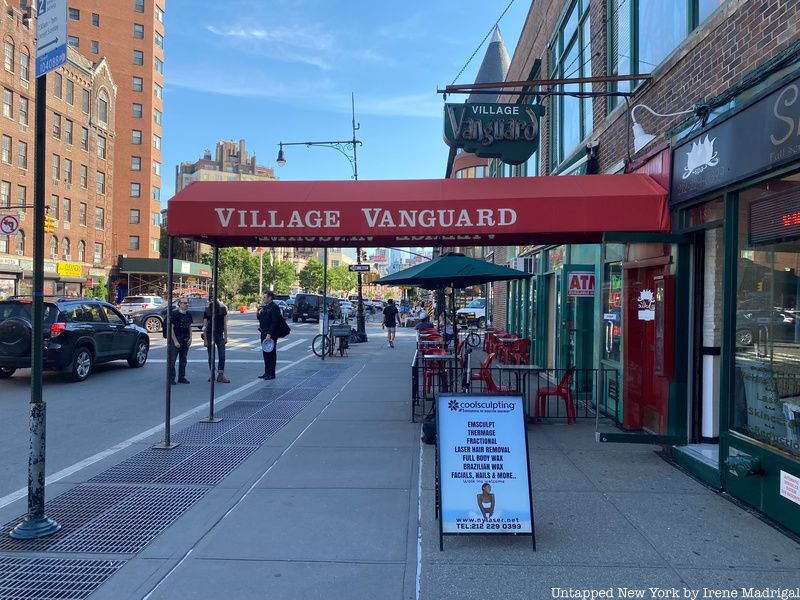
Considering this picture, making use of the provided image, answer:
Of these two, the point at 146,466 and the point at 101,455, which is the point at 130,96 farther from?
the point at 146,466

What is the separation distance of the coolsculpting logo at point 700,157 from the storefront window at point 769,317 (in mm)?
541

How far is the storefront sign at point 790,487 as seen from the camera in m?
4.31

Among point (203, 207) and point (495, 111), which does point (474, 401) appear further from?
point (495, 111)

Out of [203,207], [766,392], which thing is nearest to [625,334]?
[766,392]

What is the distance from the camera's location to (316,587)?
368 cm

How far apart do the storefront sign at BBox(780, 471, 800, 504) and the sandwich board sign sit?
1.92 metres

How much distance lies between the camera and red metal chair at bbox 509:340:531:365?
1284cm

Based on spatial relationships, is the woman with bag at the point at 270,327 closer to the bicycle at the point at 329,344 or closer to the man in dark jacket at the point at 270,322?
the man in dark jacket at the point at 270,322

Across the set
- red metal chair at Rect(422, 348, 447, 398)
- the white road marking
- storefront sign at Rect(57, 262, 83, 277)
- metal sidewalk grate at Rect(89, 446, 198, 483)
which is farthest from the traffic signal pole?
storefront sign at Rect(57, 262, 83, 277)

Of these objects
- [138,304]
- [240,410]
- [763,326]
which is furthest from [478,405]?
[138,304]

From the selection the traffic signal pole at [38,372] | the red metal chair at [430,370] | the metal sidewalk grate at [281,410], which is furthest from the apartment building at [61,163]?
the traffic signal pole at [38,372]

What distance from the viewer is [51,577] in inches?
152

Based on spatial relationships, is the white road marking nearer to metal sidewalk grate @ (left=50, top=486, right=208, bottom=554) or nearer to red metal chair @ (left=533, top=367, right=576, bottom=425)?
metal sidewalk grate @ (left=50, top=486, right=208, bottom=554)

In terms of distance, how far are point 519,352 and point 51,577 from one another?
10401 millimetres
